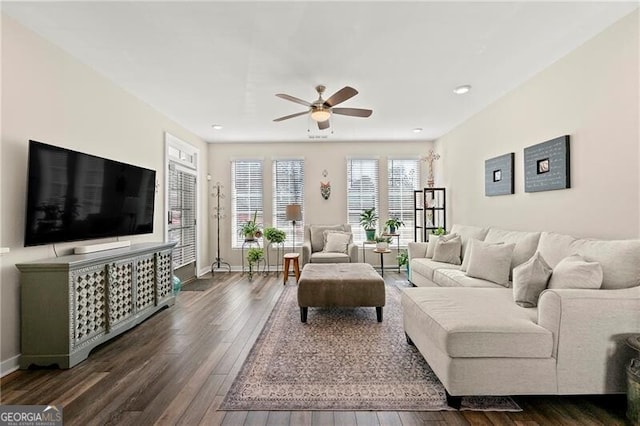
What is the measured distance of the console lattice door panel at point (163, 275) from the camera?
3.80 meters

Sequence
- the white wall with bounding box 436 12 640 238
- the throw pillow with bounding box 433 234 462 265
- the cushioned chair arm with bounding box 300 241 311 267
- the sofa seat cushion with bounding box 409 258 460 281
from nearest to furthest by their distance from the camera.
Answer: the white wall with bounding box 436 12 640 238, the sofa seat cushion with bounding box 409 258 460 281, the throw pillow with bounding box 433 234 462 265, the cushioned chair arm with bounding box 300 241 311 267

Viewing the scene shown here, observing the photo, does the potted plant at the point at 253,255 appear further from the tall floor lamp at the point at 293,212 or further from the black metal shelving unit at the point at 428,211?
the black metal shelving unit at the point at 428,211

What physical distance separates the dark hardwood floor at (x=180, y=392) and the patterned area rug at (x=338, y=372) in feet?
0.27

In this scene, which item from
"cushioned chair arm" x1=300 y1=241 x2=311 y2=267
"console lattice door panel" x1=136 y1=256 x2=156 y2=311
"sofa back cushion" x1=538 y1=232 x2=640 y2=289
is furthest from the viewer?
"cushioned chair arm" x1=300 y1=241 x2=311 y2=267

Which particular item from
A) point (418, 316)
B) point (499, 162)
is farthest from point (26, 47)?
point (499, 162)

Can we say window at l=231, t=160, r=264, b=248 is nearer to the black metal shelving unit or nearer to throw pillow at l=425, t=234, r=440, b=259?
the black metal shelving unit

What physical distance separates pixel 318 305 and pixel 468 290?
1540mm

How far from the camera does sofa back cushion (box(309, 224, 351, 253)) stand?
5977mm

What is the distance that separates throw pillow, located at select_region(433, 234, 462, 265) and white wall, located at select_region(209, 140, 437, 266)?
2180 mm

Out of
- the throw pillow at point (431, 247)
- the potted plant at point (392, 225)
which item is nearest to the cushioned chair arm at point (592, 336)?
the throw pillow at point (431, 247)

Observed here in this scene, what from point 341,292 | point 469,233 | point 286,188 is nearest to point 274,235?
point 286,188

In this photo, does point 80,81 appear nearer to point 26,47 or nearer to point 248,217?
point 26,47

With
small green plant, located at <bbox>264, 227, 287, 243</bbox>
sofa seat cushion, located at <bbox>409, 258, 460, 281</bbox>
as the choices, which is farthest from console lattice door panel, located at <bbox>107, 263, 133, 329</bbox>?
sofa seat cushion, located at <bbox>409, 258, 460, 281</bbox>

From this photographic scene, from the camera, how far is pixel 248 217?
664 centimetres
